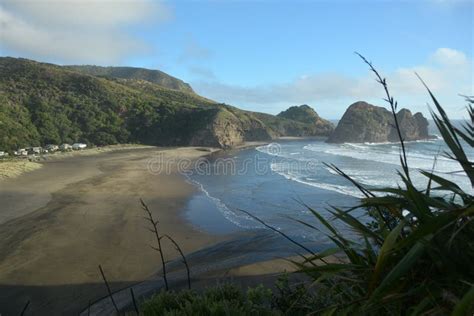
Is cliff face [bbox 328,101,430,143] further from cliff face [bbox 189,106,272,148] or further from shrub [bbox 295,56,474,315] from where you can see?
shrub [bbox 295,56,474,315]

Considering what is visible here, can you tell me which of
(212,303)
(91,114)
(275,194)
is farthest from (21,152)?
(212,303)

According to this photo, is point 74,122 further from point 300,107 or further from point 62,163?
point 300,107

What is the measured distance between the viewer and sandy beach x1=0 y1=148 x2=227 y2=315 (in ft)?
33.1

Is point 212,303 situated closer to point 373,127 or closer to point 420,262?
point 420,262

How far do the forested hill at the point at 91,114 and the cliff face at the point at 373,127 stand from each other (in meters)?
23.6

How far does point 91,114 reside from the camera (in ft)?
226

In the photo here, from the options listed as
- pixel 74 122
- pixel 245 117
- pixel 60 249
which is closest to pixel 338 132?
pixel 245 117

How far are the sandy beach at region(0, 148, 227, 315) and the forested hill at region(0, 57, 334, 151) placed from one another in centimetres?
3519

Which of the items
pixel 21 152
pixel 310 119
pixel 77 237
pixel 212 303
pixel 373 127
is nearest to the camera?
pixel 212 303

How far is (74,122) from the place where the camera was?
66250mm

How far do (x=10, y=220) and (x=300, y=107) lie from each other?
14354 centimetres

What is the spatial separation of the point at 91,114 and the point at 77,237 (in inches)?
2314

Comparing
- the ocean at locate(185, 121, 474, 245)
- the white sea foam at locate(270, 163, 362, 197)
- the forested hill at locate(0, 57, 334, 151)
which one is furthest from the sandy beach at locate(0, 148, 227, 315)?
the forested hill at locate(0, 57, 334, 151)

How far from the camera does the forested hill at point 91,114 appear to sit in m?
60.0
